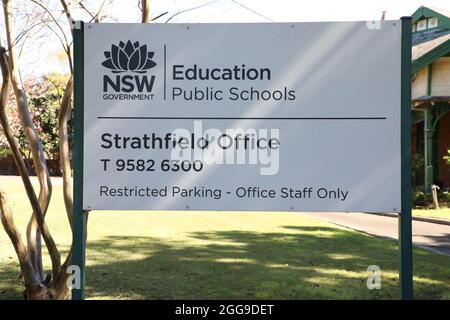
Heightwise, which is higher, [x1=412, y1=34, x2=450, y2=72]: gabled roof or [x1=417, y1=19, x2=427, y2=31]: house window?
[x1=417, y1=19, x2=427, y2=31]: house window

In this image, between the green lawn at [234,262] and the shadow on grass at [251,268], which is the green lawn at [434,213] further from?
the shadow on grass at [251,268]

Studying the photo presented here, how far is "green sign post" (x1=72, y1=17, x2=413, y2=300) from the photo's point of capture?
3994mm

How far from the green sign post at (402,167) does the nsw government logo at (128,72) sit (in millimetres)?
206

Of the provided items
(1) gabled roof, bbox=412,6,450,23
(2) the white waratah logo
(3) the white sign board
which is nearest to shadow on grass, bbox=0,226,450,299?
(3) the white sign board

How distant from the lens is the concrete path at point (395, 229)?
11039mm

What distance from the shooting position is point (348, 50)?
408 cm

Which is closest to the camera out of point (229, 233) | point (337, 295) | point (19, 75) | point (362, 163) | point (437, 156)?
point (362, 163)

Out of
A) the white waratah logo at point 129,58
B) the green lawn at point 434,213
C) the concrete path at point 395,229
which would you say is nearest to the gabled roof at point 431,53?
the green lawn at point 434,213

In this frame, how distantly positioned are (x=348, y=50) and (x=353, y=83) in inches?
9.7

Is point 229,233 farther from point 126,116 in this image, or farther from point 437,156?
point 437,156

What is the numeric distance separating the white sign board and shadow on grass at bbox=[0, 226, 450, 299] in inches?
97.0

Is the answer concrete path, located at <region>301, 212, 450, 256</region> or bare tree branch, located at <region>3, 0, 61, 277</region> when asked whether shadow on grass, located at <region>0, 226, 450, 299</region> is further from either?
bare tree branch, located at <region>3, 0, 61, 277</region>

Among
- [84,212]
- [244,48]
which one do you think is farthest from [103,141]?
[244,48]

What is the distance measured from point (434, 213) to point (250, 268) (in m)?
11.4
